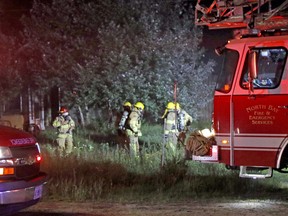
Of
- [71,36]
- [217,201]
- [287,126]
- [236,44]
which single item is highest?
[71,36]

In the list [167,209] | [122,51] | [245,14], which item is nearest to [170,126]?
[122,51]

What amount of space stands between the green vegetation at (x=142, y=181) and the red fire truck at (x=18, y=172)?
1.78 metres

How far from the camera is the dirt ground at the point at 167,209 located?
7.90 meters

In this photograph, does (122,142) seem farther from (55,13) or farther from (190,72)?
(55,13)

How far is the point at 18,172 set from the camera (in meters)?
6.69

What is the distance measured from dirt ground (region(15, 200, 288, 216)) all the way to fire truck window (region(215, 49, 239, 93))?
174 centimetres

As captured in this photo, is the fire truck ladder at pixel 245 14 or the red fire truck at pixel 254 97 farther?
the fire truck ladder at pixel 245 14

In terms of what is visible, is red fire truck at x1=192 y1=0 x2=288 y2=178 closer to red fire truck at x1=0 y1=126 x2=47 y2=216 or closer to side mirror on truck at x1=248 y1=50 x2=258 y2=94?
side mirror on truck at x1=248 y1=50 x2=258 y2=94

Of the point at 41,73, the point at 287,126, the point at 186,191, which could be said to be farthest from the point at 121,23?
the point at 287,126

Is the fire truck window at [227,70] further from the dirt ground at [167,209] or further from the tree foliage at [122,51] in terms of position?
the tree foliage at [122,51]

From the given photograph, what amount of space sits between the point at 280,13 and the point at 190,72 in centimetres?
1203

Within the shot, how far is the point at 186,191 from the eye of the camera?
9.87 m

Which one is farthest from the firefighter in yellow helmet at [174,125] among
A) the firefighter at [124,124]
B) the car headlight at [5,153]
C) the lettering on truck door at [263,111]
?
the car headlight at [5,153]

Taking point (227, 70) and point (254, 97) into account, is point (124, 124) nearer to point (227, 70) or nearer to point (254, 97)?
point (227, 70)
